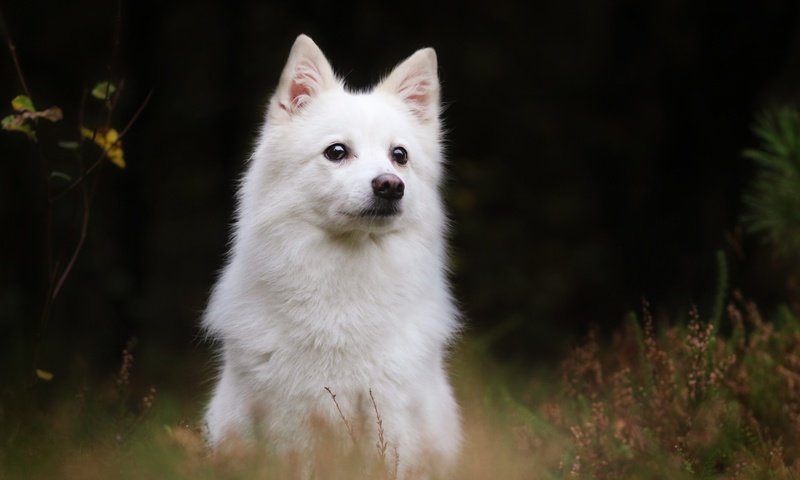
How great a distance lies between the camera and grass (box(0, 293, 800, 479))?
155 inches

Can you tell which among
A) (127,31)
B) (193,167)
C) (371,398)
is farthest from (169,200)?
(371,398)

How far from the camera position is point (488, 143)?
12539 millimetres

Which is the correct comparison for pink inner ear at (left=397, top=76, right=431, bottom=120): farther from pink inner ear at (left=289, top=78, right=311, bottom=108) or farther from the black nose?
the black nose

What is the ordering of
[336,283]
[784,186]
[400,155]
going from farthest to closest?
[784,186] → [400,155] → [336,283]

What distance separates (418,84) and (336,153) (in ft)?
1.97

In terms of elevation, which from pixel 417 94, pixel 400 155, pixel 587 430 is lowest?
pixel 587 430

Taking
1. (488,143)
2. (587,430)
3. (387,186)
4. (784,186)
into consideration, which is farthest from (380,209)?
(488,143)

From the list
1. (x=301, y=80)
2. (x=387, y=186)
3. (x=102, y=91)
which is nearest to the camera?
(x=387, y=186)

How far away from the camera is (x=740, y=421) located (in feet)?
15.8

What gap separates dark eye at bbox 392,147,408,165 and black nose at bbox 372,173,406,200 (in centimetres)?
27

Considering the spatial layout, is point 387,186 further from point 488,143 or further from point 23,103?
point 488,143

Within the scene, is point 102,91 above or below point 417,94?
below

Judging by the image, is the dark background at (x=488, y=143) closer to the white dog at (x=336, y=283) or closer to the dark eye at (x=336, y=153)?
the white dog at (x=336, y=283)

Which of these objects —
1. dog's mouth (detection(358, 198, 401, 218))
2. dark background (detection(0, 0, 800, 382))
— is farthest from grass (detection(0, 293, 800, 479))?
dark background (detection(0, 0, 800, 382))
